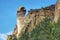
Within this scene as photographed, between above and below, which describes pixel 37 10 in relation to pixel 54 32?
above

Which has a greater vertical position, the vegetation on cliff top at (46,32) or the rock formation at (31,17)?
the rock formation at (31,17)

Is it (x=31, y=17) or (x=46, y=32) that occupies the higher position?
(x=31, y=17)

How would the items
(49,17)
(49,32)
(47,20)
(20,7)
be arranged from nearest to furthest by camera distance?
(49,32) < (47,20) < (49,17) < (20,7)

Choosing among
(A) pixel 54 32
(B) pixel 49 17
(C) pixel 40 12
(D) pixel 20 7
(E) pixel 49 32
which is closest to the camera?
(A) pixel 54 32

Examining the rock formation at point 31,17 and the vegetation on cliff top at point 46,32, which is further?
the rock formation at point 31,17

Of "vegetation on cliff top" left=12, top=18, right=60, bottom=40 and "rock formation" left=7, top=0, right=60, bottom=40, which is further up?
"rock formation" left=7, top=0, right=60, bottom=40

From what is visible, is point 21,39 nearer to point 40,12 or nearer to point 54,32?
point 40,12

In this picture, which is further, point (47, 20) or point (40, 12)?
point (40, 12)

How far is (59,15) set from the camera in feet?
159

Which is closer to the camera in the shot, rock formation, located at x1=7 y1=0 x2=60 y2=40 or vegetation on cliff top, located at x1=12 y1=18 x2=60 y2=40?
vegetation on cliff top, located at x1=12 y1=18 x2=60 y2=40

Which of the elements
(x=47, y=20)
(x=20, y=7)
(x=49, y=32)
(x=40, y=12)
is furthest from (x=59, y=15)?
(x=20, y=7)

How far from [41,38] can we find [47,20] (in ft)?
20.2

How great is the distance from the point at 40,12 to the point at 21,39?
276 inches

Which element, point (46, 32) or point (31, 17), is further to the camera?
point (31, 17)
